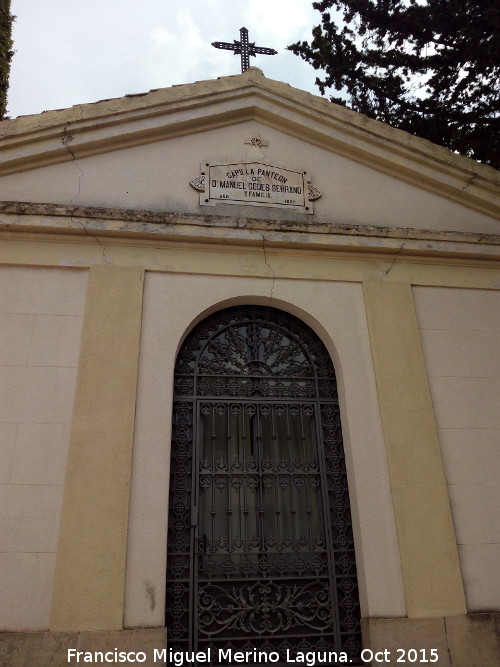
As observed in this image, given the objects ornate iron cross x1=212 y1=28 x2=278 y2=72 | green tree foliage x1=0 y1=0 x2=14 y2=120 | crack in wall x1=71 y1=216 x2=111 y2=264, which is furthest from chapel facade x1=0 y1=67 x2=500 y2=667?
green tree foliage x1=0 y1=0 x2=14 y2=120

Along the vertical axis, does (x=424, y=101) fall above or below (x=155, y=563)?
above

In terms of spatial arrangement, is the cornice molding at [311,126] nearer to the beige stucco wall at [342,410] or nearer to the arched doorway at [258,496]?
the beige stucco wall at [342,410]

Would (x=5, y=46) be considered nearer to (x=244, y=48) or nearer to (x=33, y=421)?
(x=244, y=48)

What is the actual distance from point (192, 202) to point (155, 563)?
337cm

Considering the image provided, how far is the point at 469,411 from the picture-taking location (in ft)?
16.7

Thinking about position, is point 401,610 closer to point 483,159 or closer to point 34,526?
point 34,526

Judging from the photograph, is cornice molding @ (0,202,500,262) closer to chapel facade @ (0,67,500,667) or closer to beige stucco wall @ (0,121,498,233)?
chapel facade @ (0,67,500,667)

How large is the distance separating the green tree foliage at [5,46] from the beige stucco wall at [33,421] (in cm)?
564

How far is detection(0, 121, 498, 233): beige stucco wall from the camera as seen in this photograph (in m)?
5.44

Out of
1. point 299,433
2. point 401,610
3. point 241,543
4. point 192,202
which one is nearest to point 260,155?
point 192,202

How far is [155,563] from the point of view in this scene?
4.21m

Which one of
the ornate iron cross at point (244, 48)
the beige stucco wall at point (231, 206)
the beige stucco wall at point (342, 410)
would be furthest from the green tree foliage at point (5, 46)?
the beige stucco wall at point (342, 410)

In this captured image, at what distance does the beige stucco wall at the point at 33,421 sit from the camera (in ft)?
13.2

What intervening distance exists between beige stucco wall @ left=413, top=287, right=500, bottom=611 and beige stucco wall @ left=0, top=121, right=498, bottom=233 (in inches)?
38.5
